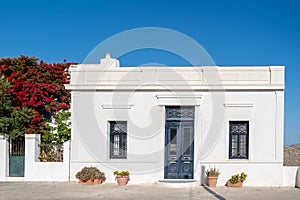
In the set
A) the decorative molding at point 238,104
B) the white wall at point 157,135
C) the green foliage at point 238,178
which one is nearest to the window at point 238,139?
the white wall at point 157,135

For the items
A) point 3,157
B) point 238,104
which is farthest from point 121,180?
point 238,104

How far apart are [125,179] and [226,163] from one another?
12.1 ft

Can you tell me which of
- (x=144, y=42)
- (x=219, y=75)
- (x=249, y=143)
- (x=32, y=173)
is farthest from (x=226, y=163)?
(x=32, y=173)

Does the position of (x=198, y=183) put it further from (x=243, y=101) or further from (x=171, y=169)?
(x=243, y=101)

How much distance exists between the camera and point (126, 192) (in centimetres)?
1377

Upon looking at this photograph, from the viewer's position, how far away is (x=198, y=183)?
1559 cm

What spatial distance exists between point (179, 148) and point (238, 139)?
2.23m

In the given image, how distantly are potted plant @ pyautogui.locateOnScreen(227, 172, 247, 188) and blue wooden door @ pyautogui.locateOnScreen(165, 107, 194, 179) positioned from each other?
164 centimetres

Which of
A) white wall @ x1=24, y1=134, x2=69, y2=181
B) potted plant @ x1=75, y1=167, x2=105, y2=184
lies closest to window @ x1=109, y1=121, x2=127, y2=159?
potted plant @ x1=75, y1=167, x2=105, y2=184

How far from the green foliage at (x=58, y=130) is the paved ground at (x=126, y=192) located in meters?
2.75

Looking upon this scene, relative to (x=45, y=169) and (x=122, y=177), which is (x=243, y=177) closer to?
(x=122, y=177)

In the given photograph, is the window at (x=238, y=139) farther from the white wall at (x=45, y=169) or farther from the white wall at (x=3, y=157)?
the white wall at (x=3, y=157)

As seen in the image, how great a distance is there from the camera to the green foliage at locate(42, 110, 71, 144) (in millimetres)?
18203

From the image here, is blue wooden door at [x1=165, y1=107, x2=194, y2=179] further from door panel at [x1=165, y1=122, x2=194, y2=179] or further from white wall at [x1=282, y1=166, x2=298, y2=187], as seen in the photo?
white wall at [x1=282, y1=166, x2=298, y2=187]
